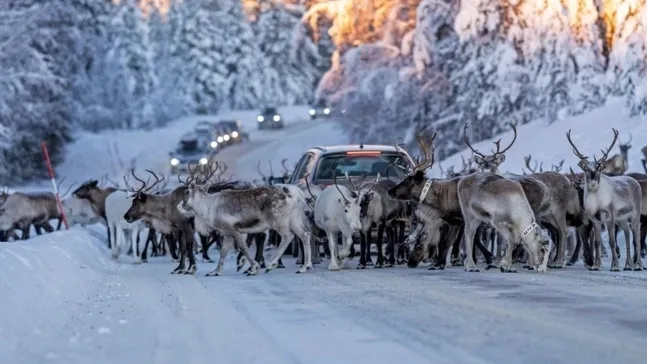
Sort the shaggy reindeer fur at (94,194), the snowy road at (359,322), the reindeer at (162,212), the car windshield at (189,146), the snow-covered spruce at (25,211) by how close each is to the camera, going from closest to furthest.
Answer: the snowy road at (359,322) → the reindeer at (162,212) → the shaggy reindeer fur at (94,194) → the snow-covered spruce at (25,211) → the car windshield at (189,146)

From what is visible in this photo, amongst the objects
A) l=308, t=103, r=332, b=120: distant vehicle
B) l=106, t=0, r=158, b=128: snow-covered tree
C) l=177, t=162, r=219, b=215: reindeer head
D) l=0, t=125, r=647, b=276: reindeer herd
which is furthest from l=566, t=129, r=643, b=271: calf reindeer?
l=308, t=103, r=332, b=120: distant vehicle

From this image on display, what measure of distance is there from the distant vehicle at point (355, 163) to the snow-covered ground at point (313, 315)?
2.33m

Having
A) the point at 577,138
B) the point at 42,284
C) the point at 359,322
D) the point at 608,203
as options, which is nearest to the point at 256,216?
the point at 42,284

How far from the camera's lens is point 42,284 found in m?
14.6

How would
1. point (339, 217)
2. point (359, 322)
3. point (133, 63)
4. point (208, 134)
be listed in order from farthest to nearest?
1. point (133, 63)
2. point (208, 134)
3. point (339, 217)
4. point (359, 322)

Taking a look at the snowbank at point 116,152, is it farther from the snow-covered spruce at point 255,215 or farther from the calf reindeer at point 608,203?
the calf reindeer at point 608,203

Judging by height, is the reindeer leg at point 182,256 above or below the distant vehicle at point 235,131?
below

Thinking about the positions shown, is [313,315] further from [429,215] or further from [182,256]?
[182,256]

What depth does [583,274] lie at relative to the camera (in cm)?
1644

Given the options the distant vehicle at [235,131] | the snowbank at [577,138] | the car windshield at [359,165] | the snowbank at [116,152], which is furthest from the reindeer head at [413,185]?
the distant vehicle at [235,131]

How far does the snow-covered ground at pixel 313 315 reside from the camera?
9867 millimetres

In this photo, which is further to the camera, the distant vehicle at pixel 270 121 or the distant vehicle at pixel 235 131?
the distant vehicle at pixel 270 121

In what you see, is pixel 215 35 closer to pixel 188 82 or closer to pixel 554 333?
pixel 188 82

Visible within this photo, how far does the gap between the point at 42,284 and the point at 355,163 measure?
8374 millimetres
